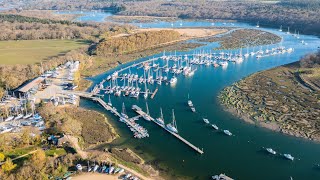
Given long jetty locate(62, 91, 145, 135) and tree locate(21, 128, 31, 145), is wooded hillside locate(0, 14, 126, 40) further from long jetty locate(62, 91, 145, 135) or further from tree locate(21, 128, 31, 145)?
tree locate(21, 128, 31, 145)

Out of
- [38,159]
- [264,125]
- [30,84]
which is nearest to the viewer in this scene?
[38,159]

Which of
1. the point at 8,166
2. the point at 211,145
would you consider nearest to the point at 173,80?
the point at 211,145

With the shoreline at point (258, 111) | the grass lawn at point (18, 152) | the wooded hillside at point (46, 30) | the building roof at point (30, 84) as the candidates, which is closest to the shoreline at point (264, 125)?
the shoreline at point (258, 111)

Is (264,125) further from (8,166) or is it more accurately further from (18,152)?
(8,166)

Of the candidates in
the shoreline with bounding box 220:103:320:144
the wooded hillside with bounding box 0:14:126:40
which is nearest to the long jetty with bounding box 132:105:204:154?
the shoreline with bounding box 220:103:320:144

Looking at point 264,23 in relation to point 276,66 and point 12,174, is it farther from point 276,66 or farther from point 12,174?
point 12,174
